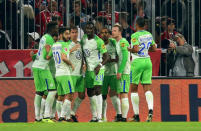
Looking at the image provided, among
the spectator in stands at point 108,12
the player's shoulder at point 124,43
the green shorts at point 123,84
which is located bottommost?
the green shorts at point 123,84

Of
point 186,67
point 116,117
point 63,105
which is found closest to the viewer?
point 63,105

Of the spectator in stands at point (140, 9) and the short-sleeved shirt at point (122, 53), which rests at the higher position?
the spectator in stands at point (140, 9)

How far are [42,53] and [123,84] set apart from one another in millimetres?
1629

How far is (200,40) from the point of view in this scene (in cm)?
1750

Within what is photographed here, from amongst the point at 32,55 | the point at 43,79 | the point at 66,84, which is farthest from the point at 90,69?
the point at 32,55

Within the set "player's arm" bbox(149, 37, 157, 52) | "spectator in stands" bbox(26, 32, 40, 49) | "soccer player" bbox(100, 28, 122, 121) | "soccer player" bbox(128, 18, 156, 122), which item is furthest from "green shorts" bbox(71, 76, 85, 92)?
"spectator in stands" bbox(26, 32, 40, 49)

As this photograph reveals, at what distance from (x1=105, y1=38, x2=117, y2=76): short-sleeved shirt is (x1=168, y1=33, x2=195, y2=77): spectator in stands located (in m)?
1.77

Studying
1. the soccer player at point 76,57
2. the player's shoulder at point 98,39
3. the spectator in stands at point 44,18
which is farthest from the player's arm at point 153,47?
the spectator in stands at point 44,18

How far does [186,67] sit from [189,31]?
0.74 m

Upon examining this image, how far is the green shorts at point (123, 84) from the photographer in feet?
52.6

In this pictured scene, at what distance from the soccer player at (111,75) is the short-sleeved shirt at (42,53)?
100 centimetres

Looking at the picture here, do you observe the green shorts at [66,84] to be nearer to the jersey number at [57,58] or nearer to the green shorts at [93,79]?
the jersey number at [57,58]

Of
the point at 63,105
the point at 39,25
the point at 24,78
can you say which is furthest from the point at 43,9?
the point at 63,105

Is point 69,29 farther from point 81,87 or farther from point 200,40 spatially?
point 200,40
